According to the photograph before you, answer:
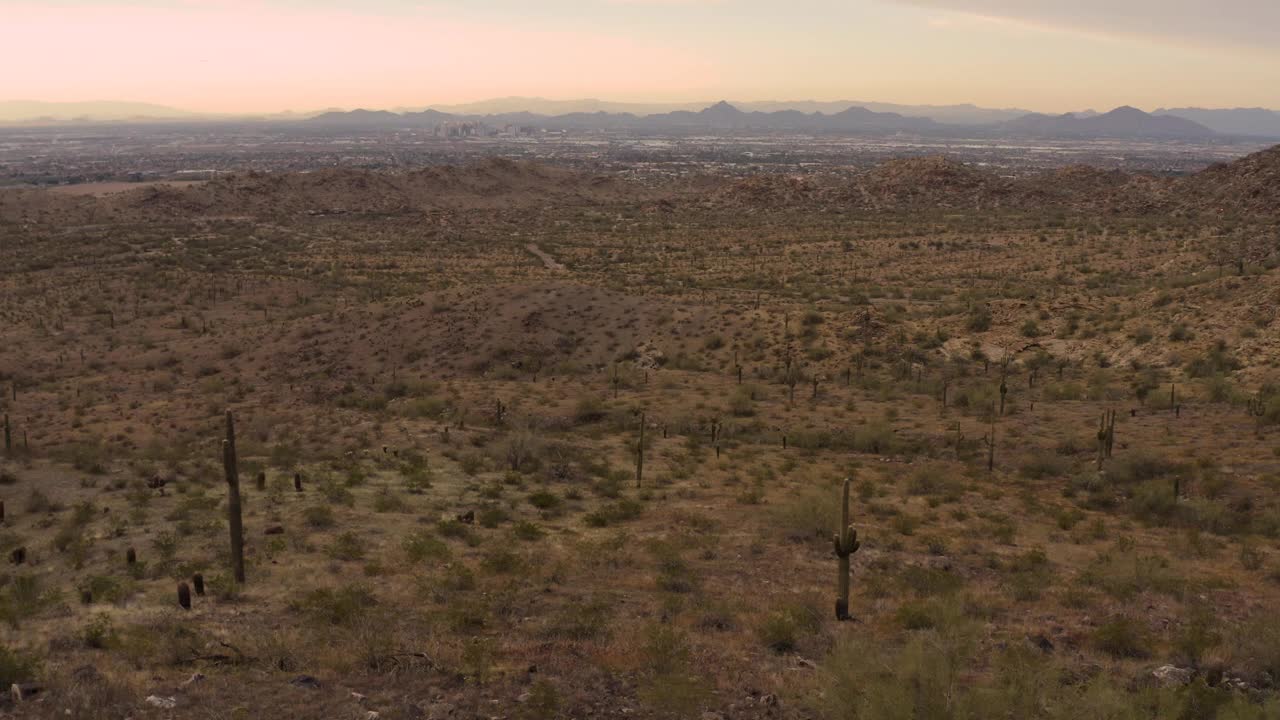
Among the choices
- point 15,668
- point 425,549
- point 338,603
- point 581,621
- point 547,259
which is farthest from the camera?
point 547,259

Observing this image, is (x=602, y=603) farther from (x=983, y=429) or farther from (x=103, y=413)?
(x=103, y=413)

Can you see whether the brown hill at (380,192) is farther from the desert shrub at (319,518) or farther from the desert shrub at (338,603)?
the desert shrub at (338,603)

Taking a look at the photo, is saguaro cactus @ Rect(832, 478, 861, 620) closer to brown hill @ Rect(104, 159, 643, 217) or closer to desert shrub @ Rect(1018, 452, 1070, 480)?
desert shrub @ Rect(1018, 452, 1070, 480)

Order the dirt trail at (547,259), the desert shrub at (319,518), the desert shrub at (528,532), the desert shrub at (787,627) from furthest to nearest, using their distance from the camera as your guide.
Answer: the dirt trail at (547,259)
the desert shrub at (319,518)
the desert shrub at (528,532)
the desert shrub at (787,627)

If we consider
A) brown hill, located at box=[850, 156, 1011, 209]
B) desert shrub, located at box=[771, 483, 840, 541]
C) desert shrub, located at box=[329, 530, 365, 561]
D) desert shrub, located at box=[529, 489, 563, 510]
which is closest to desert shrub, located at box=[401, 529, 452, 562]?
desert shrub, located at box=[329, 530, 365, 561]

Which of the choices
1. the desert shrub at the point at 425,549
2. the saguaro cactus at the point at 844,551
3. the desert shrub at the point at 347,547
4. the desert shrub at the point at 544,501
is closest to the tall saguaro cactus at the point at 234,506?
the desert shrub at the point at 347,547

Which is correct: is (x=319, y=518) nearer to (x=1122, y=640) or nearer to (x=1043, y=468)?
(x=1122, y=640)

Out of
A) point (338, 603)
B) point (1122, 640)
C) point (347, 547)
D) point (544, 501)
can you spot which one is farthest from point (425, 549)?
point (1122, 640)
